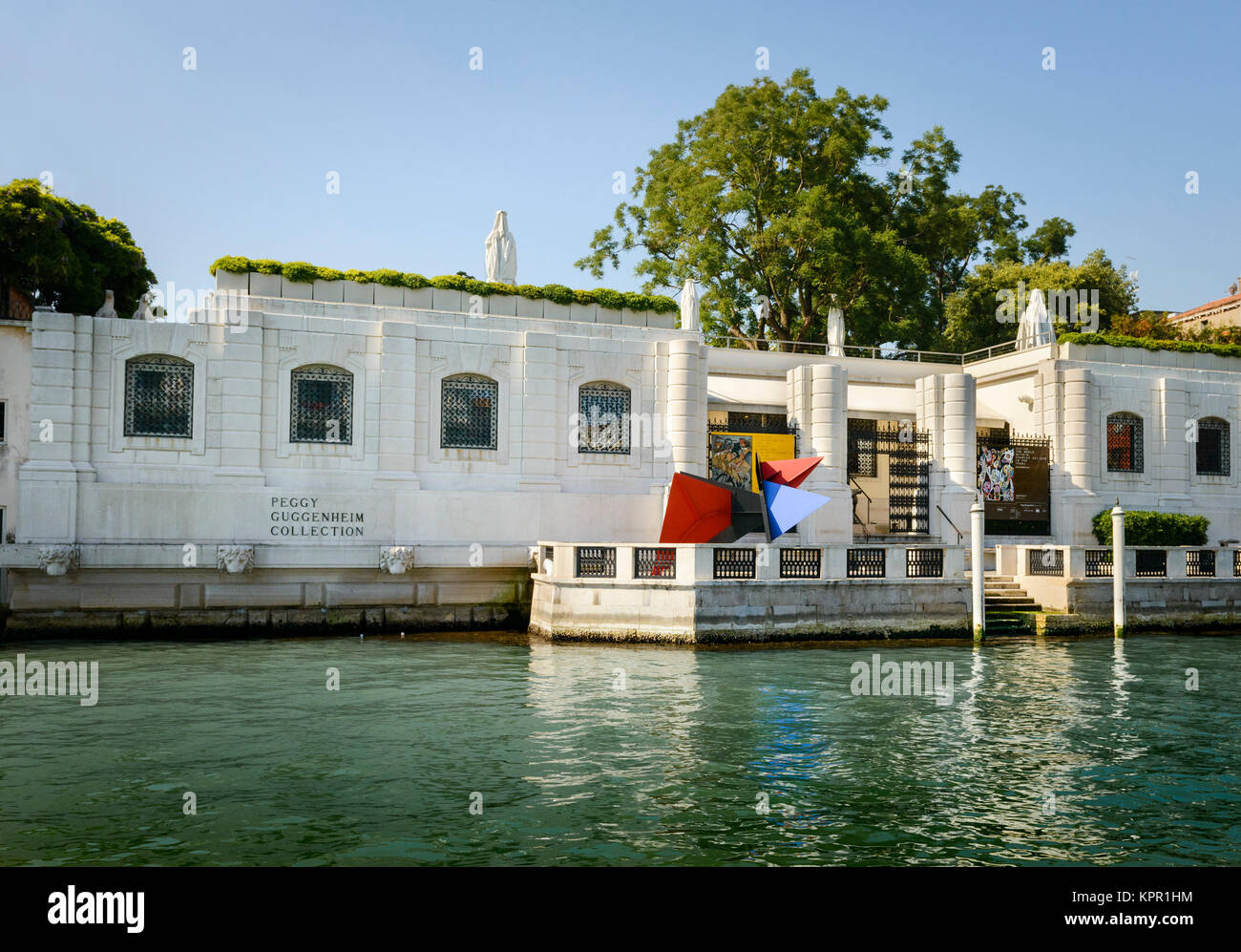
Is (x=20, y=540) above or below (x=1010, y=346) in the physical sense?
below

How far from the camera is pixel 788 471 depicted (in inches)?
947

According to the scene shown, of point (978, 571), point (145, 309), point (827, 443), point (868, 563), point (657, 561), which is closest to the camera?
point (657, 561)

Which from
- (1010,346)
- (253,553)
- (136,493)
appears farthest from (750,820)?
(1010,346)

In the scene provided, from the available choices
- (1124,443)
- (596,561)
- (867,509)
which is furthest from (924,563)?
(1124,443)

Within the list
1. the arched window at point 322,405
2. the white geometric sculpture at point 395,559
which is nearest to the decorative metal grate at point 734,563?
the white geometric sculpture at point 395,559

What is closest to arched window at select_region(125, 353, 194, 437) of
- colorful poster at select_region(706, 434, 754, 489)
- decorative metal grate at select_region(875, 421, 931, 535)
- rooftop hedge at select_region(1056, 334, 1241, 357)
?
colorful poster at select_region(706, 434, 754, 489)

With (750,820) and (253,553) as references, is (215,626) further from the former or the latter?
(750,820)

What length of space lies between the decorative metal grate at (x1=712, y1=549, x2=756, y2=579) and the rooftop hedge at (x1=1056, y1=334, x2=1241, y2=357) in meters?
16.5

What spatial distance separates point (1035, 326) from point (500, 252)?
17.5 meters

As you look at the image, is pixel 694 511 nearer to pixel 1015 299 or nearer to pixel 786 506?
pixel 786 506

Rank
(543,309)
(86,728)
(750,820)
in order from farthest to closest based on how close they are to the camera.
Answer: (543,309) → (86,728) → (750,820)

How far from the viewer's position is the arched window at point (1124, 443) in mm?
31203

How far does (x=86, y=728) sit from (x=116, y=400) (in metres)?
11.7

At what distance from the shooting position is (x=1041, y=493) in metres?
30.3
